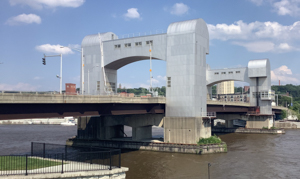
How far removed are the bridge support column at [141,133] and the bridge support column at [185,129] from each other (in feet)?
19.0

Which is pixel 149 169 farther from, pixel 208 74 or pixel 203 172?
pixel 208 74

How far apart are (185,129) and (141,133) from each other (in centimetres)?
968

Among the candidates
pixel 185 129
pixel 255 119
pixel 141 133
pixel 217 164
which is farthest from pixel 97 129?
pixel 255 119

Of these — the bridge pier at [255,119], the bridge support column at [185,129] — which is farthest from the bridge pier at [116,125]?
the bridge pier at [255,119]

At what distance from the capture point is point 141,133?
64.0m

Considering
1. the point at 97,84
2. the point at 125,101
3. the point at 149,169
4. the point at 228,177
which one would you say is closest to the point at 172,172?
the point at 149,169

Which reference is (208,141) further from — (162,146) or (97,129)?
(97,129)

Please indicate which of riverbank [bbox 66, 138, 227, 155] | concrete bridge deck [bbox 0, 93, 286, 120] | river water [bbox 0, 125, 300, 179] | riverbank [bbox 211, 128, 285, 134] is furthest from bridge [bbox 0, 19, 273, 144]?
riverbank [bbox 211, 128, 285, 134]

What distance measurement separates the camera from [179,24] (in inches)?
2434

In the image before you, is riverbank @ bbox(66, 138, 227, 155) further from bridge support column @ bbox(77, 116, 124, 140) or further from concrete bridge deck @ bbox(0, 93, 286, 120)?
concrete bridge deck @ bbox(0, 93, 286, 120)

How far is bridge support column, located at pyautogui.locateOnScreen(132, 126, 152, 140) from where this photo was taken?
6334 centimetres

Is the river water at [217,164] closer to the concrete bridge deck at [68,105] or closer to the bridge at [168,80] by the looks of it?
the bridge at [168,80]

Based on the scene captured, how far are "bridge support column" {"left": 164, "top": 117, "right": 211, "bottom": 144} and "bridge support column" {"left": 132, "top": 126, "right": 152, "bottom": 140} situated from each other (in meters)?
5.78

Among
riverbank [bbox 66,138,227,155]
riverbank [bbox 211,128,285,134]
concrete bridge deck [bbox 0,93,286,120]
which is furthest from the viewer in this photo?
riverbank [bbox 211,128,285,134]
